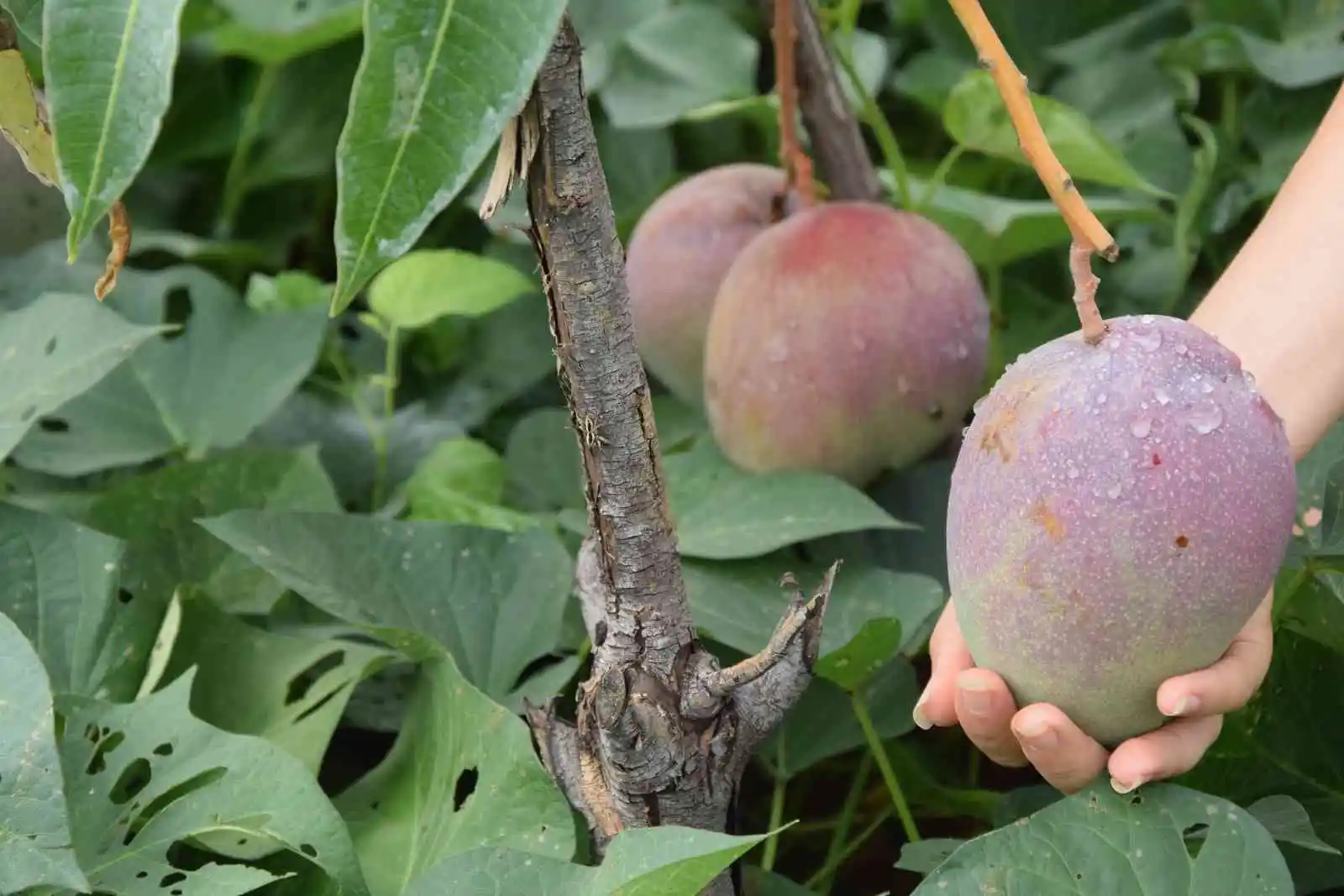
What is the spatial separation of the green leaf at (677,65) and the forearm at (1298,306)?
42cm

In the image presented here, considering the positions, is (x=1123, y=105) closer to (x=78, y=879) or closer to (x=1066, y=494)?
(x=1066, y=494)

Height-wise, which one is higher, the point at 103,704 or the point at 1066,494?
the point at 1066,494

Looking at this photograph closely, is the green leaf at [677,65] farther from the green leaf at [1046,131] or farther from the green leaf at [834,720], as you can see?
the green leaf at [834,720]

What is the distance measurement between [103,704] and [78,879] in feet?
0.38

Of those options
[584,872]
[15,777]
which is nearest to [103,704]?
[15,777]

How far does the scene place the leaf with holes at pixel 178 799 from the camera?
0.47 metres

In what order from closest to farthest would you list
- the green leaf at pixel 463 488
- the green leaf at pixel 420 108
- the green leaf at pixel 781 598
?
1. the green leaf at pixel 420 108
2. the green leaf at pixel 781 598
3. the green leaf at pixel 463 488

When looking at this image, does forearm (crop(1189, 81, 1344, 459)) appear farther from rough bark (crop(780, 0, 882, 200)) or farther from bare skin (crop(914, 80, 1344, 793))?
rough bark (crop(780, 0, 882, 200))

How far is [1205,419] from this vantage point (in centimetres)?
36

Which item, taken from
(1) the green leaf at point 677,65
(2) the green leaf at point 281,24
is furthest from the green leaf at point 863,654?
(2) the green leaf at point 281,24

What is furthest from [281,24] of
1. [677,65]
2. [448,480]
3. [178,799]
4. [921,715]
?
[921,715]

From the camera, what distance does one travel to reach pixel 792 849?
2.16 feet

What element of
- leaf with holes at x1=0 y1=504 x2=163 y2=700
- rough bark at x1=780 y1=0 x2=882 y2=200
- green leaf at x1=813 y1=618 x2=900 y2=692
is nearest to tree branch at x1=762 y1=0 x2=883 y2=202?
rough bark at x1=780 y1=0 x2=882 y2=200

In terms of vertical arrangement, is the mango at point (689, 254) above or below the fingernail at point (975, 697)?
below
